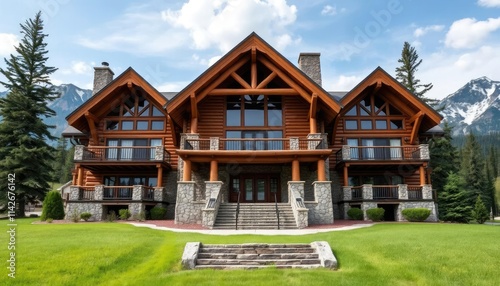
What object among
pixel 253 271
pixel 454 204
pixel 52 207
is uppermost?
pixel 52 207

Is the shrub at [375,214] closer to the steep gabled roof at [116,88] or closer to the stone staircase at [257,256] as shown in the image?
the stone staircase at [257,256]

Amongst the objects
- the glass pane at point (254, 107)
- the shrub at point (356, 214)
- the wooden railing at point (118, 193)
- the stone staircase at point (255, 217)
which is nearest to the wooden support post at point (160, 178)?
the wooden railing at point (118, 193)

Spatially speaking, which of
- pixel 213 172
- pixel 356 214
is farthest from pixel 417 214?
pixel 213 172

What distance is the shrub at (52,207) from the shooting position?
67.2 feet

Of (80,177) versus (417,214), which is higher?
(80,177)

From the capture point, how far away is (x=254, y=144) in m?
20.9

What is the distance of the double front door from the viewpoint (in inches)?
897

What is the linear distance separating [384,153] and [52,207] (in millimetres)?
21269

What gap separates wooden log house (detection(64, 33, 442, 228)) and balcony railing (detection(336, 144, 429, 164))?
2.7 inches

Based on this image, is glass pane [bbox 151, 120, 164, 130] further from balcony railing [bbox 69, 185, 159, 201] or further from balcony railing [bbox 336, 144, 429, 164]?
balcony railing [bbox 336, 144, 429, 164]

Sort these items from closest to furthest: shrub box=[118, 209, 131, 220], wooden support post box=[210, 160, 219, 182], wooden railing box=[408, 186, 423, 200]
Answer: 1. wooden support post box=[210, 160, 219, 182]
2. shrub box=[118, 209, 131, 220]
3. wooden railing box=[408, 186, 423, 200]

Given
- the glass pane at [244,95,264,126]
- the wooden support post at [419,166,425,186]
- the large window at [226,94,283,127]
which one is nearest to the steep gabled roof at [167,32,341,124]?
the large window at [226,94,283,127]

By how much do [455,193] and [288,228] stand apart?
52.2ft

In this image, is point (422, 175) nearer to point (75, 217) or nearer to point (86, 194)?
point (75, 217)
